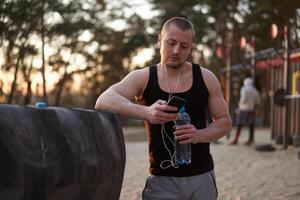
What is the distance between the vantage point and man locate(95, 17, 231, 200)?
3016 mm

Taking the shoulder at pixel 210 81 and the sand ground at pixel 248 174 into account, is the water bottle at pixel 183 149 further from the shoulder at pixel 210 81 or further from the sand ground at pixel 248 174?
the sand ground at pixel 248 174

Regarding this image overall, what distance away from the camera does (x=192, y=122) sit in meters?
3.04

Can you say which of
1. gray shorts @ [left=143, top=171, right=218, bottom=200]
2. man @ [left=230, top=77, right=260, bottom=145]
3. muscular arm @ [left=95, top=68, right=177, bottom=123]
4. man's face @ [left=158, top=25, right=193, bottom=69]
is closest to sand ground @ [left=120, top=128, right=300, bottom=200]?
man @ [left=230, top=77, right=260, bottom=145]

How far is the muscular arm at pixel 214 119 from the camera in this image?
2.93 meters

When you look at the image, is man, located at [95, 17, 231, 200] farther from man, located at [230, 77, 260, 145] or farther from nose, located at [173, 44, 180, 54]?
man, located at [230, 77, 260, 145]

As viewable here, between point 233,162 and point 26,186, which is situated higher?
point 26,186

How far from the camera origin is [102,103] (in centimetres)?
307

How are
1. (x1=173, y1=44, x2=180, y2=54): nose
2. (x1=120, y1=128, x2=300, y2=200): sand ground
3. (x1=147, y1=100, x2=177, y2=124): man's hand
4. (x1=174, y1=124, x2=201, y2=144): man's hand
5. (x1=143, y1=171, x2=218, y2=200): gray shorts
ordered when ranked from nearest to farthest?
(x1=147, y1=100, x2=177, y2=124): man's hand, (x1=174, y1=124, x2=201, y2=144): man's hand, (x1=173, y1=44, x2=180, y2=54): nose, (x1=143, y1=171, x2=218, y2=200): gray shorts, (x1=120, y1=128, x2=300, y2=200): sand ground

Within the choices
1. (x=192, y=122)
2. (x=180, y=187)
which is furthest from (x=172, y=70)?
(x=180, y=187)

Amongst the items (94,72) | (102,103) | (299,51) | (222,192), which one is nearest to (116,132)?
(102,103)

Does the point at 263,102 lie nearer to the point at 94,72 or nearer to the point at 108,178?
the point at 94,72

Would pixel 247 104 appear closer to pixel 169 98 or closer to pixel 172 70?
pixel 172 70

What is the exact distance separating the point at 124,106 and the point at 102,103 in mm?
144

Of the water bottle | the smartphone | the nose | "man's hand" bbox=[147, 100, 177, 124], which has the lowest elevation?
Result: the water bottle
